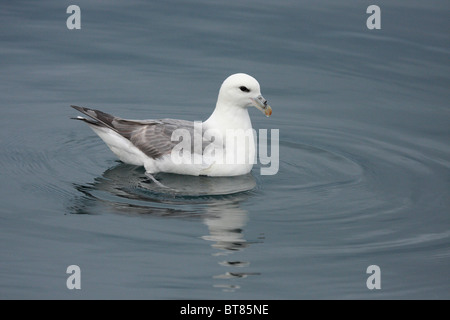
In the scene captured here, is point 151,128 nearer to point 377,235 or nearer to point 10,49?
point 377,235

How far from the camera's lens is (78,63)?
13.2 meters

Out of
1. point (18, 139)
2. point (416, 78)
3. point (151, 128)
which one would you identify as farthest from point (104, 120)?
point (416, 78)

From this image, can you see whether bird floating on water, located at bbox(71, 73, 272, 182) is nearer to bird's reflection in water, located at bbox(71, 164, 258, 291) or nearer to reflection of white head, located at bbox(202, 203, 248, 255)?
bird's reflection in water, located at bbox(71, 164, 258, 291)

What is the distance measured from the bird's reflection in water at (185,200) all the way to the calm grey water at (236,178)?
3 cm

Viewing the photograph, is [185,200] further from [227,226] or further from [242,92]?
[242,92]

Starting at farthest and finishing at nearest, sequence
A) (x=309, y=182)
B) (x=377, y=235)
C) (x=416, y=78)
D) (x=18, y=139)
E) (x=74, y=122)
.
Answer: (x=416, y=78), (x=74, y=122), (x=18, y=139), (x=309, y=182), (x=377, y=235)

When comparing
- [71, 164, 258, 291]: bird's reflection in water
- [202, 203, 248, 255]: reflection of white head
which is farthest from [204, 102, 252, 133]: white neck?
[202, 203, 248, 255]: reflection of white head

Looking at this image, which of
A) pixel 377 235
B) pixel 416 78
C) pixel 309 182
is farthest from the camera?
pixel 416 78

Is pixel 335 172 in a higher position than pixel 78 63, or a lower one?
lower

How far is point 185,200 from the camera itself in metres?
9.02

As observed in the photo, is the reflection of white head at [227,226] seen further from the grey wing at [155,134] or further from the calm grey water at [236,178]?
the grey wing at [155,134]

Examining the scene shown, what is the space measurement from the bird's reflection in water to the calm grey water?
25 millimetres

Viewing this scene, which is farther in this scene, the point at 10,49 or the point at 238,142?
the point at 10,49

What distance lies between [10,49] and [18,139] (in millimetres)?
3379
